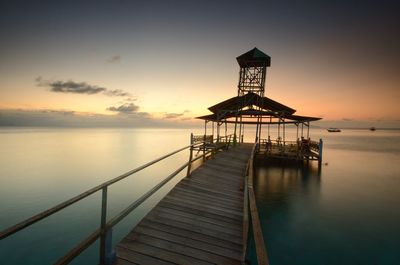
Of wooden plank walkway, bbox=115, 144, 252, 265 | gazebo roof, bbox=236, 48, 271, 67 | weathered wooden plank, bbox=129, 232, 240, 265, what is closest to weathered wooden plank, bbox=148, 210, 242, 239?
wooden plank walkway, bbox=115, 144, 252, 265

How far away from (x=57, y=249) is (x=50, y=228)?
2236mm

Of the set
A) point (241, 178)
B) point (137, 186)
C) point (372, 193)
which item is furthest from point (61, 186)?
point (372, 193)

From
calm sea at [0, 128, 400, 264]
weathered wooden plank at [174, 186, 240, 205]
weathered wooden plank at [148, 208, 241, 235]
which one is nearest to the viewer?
weathered wooden plank at [148, 208, 241, 235]

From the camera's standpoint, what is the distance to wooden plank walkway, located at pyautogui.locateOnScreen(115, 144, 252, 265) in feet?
12.6

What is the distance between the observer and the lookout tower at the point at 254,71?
21031 mm

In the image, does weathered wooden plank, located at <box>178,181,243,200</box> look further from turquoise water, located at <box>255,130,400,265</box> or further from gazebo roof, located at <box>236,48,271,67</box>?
gazebo roof, located at <box>236,48,271,67</box>

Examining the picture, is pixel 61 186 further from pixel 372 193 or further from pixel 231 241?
pixel 372 193

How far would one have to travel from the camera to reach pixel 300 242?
349 inches

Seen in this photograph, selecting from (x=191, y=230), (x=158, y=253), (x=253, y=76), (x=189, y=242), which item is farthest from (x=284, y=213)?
(x=253, y=76)

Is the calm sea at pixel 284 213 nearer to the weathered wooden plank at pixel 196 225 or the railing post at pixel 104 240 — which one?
the weathered wooden plank at pixel 196 225

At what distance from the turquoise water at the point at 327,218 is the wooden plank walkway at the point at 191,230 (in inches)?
146

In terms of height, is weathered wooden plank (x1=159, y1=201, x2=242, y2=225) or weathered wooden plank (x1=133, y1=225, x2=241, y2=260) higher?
weathered wooden plank (x1=159, y1=201, x2=242, y2=225)

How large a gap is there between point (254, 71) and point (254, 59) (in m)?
1.20

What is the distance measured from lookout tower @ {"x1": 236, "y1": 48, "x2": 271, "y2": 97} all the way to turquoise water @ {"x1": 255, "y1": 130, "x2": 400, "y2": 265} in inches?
333
